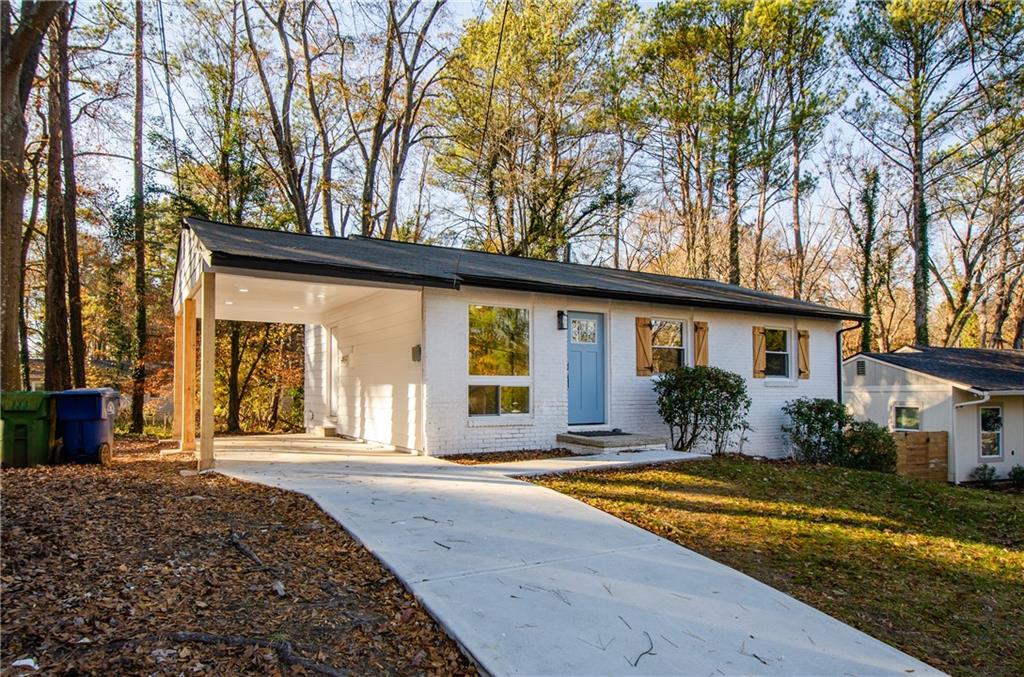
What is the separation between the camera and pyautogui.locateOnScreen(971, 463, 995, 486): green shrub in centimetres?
1623

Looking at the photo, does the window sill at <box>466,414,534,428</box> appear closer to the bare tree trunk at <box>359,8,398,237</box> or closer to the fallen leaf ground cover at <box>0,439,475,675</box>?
the fallen leaf ground cover at <box>0,439,475,675</box>

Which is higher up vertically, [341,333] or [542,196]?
[542,196]

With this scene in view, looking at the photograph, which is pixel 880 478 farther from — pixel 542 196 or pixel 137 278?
pixel 137 278

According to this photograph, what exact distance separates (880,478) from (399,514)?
7374 mm

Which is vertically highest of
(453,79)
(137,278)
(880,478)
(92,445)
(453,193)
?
(453,79)

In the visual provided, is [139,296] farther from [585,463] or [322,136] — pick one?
[585,463]

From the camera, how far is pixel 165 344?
1498 cm

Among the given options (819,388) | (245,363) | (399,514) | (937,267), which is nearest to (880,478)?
(819,388)

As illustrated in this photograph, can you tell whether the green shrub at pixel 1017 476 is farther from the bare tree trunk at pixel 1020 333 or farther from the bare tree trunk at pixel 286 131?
the bare tree trunk at pixel 286 131

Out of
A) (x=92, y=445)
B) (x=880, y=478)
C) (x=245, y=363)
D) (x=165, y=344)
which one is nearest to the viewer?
(x=92, y=445)

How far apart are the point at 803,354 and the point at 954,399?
6.66m

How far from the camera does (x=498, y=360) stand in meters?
Answer: 9.05

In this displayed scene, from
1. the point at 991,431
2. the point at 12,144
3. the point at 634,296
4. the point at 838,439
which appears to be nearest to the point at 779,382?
the point at 838,439

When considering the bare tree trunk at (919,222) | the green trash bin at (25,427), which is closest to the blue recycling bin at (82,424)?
the green trash bin at (25,427)
